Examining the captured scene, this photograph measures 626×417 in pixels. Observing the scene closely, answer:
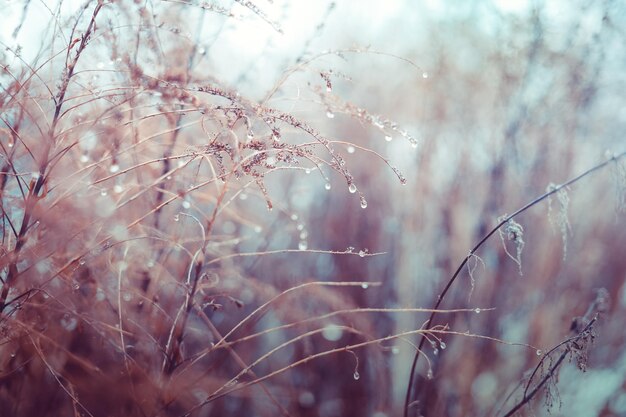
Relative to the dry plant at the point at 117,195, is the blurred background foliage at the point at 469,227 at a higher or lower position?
higher

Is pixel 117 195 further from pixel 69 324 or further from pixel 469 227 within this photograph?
pixel 469 227

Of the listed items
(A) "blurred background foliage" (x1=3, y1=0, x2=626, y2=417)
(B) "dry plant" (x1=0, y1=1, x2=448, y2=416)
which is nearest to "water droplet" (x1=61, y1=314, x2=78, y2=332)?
(B) "dry plant" (x1=0, y1=1, x2=448, y2=416)

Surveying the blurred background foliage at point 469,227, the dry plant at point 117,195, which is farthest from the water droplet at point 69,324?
the blurred background foliage at point 469,227

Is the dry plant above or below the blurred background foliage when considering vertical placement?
below

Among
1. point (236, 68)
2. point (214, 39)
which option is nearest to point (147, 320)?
point (214, 39)

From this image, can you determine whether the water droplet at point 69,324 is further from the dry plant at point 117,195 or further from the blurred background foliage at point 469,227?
the blurred background foliage at point 469,227

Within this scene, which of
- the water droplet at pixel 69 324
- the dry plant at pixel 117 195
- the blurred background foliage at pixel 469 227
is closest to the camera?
the dry plant at pixel 117 195

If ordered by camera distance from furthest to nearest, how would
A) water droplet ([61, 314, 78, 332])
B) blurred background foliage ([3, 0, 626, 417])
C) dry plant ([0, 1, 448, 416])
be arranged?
blurred background foliage ([3, 0, 626, 417])
water droplet ([61, 314, 78, 332])
dry plant ([0, 1, 448, 416])

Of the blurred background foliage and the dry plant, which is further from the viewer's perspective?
the blurred background foliage

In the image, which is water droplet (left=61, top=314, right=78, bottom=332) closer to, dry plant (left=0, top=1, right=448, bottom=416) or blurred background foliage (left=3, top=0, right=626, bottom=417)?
dry plant (left=0, top=1, right=448, bottom=416)

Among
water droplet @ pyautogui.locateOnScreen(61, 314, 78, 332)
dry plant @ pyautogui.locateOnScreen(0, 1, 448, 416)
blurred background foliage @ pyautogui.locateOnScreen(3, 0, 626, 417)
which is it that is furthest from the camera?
blurred background foliage @ pyautogui.locateOnScreen(3, 0, 626, 417)

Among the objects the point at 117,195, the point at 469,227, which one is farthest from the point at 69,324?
the point at 469,227

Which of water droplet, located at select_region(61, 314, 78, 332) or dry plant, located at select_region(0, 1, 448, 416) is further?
water droplet, located at select_region(61, 314, 78, 332)
